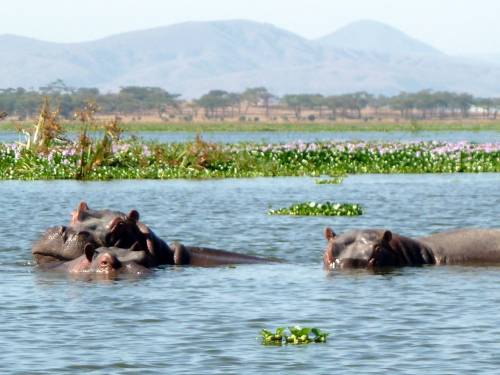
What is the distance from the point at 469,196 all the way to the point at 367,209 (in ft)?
14.8

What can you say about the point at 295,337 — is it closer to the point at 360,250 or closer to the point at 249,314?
the point at 249,314

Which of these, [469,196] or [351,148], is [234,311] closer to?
[469,196]

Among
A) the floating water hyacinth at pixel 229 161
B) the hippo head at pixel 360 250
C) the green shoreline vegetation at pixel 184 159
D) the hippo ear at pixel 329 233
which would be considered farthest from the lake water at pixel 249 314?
the floating water hyacinth at pixel 229 161

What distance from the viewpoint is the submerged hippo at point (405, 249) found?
664 inches

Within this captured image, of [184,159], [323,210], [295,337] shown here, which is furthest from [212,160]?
[295,337]

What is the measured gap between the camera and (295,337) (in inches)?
463

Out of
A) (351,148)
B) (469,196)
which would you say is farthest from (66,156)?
(469,196)

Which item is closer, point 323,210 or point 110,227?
point 110,227

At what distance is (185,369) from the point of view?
10.7 metres

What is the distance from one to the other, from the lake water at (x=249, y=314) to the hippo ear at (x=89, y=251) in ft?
1.18

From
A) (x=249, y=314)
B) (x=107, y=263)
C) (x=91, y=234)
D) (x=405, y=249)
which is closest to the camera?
(x=249, y=314)

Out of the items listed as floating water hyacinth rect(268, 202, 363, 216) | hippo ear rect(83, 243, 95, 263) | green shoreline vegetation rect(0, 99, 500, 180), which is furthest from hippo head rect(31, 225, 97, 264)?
green shoreline vegetation rect(0, 99, 500, 180)

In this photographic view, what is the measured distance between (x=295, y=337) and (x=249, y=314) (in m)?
1.80

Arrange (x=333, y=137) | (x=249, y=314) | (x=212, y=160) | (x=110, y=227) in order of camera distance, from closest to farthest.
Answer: (x=249, y=314), (x=110, y=227), (x=212, y=160), (x=333, y=137)
